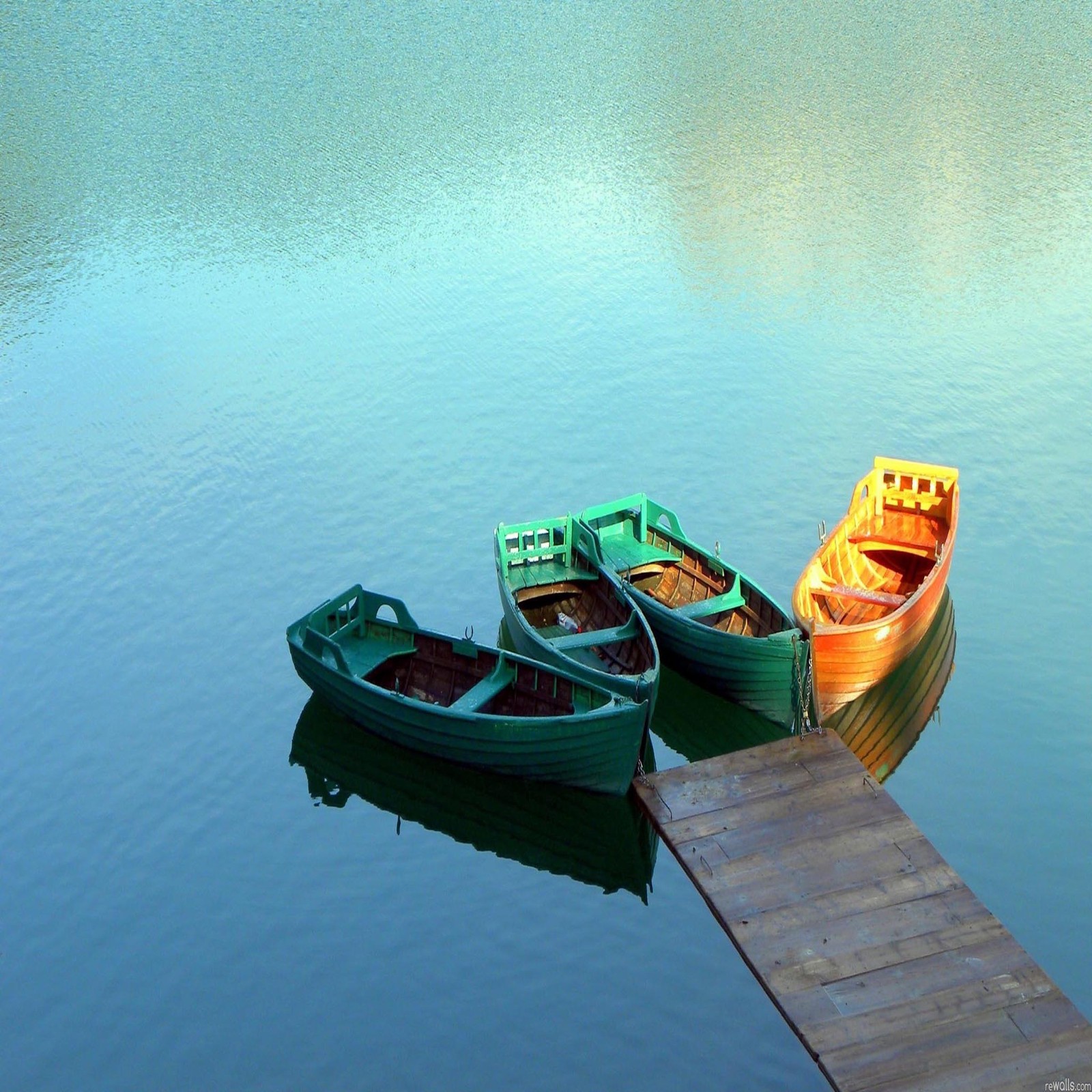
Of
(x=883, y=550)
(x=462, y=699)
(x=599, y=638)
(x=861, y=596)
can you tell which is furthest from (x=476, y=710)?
(x=883, y=550)

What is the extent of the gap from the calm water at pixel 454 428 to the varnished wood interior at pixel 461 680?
1.84 metres

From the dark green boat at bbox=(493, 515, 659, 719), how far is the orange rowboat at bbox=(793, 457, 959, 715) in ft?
10.8

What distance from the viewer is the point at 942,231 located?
50625 millimetres

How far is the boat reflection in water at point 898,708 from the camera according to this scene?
27.7m

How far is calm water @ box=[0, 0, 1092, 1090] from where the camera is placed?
23.2 meters

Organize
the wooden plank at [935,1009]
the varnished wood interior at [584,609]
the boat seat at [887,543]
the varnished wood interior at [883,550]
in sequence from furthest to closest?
the boat seat at [887,543], the varnished wood interior at [883,550], the varnished wood interior at [584,609], the wooden plank at [935,1009]

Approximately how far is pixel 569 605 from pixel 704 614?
360 centimetres

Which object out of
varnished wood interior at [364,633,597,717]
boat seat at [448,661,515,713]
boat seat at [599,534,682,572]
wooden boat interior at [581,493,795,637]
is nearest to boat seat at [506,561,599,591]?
boat seat at [599,534,682,572]

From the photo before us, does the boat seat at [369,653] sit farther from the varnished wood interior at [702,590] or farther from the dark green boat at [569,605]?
the varnished wood interior at [702,590]

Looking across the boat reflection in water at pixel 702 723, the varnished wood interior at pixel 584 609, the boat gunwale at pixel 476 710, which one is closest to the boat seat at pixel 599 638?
the varnished wood interior at pixel 584 609

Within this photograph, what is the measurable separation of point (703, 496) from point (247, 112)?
36.5m

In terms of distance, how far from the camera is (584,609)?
30.5 m

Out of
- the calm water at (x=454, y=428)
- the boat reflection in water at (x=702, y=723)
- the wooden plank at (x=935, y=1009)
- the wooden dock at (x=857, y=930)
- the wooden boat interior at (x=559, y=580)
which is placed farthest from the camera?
the wooden boat interior at (x=559, y=580)

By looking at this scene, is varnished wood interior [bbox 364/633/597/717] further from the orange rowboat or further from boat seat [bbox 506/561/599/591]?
the orange rowboat
